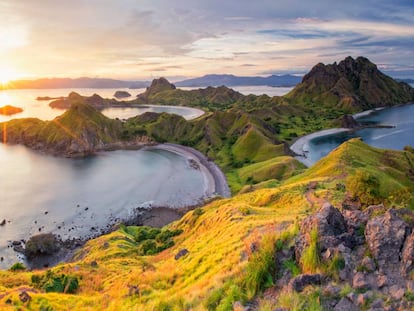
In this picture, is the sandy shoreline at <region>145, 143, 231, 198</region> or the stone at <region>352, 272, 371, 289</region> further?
Result: the sandy shoreline at <region>145, 143, 231, 198</region>

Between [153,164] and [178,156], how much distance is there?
50.6 ft

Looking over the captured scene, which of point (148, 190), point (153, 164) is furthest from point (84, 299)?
point (153, 164)

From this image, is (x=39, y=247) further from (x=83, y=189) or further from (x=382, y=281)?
(x=382, y=281)

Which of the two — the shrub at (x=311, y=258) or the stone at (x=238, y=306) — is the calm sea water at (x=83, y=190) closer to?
the stone at (x=238, y=306)

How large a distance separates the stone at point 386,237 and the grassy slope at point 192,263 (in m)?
4.74

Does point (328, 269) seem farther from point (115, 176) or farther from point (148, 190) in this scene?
point (115, 176)

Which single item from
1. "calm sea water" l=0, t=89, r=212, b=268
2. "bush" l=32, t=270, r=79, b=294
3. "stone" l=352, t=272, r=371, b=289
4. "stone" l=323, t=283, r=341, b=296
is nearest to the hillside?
"calm sea water" l=0, t=89, r=212, b=268

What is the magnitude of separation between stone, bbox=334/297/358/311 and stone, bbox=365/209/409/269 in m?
2.32

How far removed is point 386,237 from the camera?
12219mm

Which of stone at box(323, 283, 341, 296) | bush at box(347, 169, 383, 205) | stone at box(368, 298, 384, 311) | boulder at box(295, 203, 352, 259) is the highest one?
boulder at box(295, 203, 352, 259)

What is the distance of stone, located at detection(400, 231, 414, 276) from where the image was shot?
11023mm

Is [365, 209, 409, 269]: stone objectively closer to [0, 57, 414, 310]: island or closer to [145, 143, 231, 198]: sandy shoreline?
[0, 57, 414, 310]: island

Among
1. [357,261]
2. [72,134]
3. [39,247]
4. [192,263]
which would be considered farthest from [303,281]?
[72,134]

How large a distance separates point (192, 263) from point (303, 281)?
11.4m
